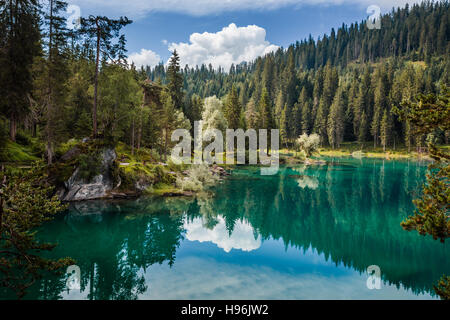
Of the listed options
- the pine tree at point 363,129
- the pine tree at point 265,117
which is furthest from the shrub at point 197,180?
the pine tree at point 363,129

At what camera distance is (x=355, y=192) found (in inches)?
1340

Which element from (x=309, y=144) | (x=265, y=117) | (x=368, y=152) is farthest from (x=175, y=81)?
(x=368, y=152)

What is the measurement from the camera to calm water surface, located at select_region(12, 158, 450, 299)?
37.9 ft

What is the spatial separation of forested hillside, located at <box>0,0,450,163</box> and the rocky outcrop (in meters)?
2.48

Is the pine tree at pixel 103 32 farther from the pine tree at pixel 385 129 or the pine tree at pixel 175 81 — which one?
the pine tree at pixel 385 129

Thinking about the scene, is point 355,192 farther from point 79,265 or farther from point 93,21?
point 93,21

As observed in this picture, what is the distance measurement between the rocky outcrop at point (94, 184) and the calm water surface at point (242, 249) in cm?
191

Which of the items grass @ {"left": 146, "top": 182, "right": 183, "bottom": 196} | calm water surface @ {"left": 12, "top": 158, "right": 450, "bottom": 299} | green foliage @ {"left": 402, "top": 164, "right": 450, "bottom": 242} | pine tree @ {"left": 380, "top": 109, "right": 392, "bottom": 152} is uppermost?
pine tree @ {"left": 380, "top": 109, "right": 392, "bottom": 152}

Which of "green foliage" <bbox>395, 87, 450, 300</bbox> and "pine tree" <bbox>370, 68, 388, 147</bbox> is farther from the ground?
"pine tree" <bbox>370, 68, 388, 147</bbox>

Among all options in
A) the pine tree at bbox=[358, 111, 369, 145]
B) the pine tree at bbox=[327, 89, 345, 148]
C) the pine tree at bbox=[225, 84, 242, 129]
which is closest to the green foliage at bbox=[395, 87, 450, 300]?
the pine tree at bbox=[225, 84, 242, 129]

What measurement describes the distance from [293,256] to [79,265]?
1140 cm

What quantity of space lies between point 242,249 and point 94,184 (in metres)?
16.3

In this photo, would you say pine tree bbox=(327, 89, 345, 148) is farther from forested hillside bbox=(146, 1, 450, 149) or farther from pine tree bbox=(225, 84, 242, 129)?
pine tree bbox=(225, 84, 242, 129)

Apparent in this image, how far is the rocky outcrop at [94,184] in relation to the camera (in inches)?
947
